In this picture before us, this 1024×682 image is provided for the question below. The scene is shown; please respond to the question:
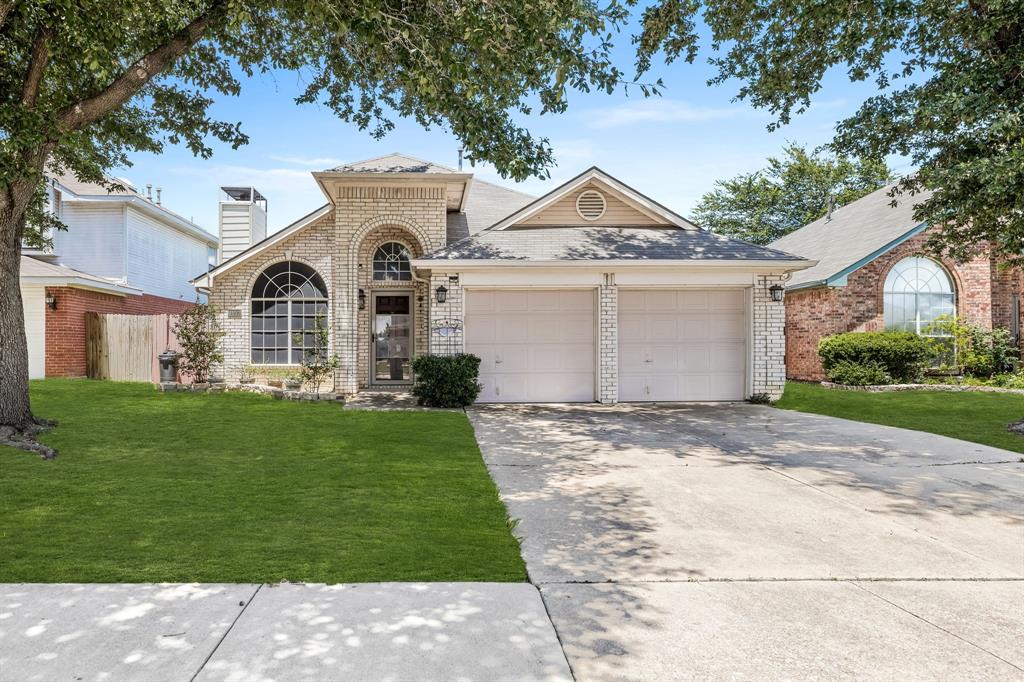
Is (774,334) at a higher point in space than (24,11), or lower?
lower

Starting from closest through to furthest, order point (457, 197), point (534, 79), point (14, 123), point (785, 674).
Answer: point (785, 674) < point (14, 123) < point (534, 79) < point (457, 197)

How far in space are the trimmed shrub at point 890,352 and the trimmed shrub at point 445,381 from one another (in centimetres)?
1026

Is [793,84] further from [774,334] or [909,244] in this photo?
[909,244]

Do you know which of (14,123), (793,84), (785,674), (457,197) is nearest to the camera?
(785,674)

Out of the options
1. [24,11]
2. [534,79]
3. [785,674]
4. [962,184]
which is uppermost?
[24,11]

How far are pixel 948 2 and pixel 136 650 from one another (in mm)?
12911

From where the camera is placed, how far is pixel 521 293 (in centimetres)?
1372

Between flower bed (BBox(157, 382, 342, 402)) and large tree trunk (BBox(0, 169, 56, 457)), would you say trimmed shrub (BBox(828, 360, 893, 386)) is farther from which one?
large tree trunk (BBox(0, 169, 56, 457))

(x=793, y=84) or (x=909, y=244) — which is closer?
(x=793, y=84)

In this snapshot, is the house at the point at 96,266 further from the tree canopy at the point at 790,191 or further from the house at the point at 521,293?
the tree canopy at the point at 790,191

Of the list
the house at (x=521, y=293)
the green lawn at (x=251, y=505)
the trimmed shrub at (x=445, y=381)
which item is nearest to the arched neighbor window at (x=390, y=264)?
the house at (x=521, y=293)

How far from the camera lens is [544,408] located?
12.9 meters

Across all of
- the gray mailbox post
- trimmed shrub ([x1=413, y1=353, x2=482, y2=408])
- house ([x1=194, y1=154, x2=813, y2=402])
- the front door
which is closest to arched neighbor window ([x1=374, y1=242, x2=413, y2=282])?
house ([x1=194, y1=154, x2=813, y2=402])

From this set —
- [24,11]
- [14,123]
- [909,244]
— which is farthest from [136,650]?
[909,244]
